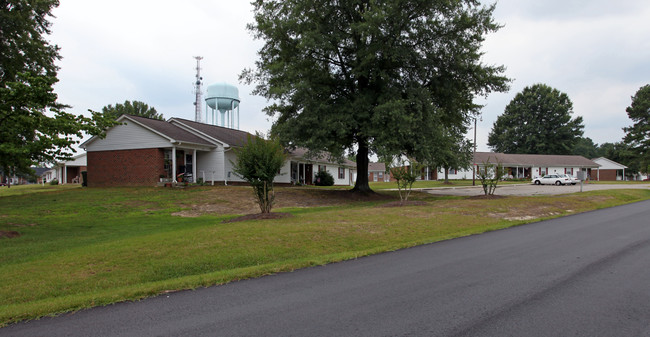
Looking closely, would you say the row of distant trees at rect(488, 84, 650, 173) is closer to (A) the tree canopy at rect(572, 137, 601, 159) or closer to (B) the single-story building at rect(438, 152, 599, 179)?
(B) the single-story building at rect(438, 152, 599, 179)

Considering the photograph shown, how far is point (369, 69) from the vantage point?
2239 cm

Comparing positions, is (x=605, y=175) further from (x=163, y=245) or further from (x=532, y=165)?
(x=163, y=245)

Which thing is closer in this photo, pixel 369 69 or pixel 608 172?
pixel 369 69

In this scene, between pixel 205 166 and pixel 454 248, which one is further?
pixel 205 166

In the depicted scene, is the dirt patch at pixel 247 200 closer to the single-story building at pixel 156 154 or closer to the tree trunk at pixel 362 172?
the tree trunk at pixel 362 172

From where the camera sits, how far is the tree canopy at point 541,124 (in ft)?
272

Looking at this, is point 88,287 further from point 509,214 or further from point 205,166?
point 205,166

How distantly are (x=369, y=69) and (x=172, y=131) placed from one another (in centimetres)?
1413

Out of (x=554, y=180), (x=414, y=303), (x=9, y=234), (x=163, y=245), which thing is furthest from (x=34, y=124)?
(x=554, y=180)

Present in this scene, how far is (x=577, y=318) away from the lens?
4.35 m

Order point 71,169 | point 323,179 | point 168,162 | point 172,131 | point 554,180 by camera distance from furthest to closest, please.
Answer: point 71,169 → point 554,180 → point 323,179 → point 172,131 → point 168,162

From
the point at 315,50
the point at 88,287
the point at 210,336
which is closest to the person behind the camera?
the point at 210,336

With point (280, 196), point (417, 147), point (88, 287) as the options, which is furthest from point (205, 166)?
point (88, 287)

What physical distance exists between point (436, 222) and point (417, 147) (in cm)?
849
